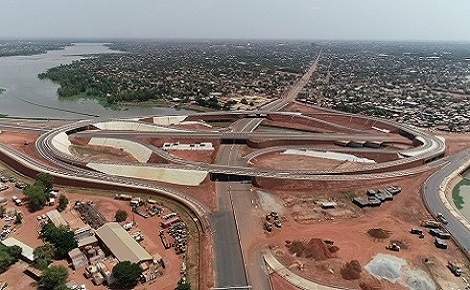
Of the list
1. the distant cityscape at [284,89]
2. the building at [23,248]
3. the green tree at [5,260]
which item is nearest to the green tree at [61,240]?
the building at [23,248]

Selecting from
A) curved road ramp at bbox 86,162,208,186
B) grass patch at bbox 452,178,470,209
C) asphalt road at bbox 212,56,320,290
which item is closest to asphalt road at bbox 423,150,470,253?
grass patch at bbox 452,178,470,209

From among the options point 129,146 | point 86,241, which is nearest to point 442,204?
point 86,241

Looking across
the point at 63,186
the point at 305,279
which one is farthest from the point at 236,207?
the point at 63,186

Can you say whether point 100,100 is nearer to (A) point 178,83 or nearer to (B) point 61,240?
(A) point 178,83

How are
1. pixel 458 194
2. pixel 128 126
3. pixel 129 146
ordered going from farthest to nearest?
pixel 128 126, pixel 129 146, pixel 458 194

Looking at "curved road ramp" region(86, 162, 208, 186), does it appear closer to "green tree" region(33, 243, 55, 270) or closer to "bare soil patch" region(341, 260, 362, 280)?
"green tree" region(33, 243, 55, 270)

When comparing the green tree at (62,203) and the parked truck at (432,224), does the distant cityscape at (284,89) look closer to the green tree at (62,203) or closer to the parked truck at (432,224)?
the parked truck at (432,224)
